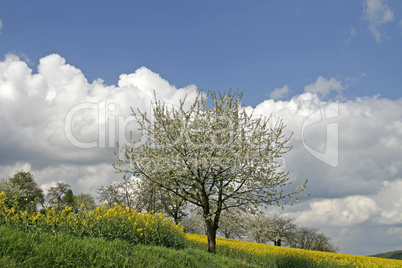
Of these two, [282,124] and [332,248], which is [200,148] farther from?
[332,248]

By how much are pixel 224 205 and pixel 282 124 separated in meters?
5.13

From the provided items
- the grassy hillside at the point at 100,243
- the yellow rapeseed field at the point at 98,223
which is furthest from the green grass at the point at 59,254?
the yellow rapeseed field at the point at 98,223

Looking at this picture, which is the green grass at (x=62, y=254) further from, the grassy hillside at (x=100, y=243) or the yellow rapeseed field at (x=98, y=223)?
the yellow rapeseed field at (x=98, y=223)

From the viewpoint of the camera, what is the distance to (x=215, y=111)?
50.8ft

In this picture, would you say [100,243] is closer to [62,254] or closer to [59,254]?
[59,254]

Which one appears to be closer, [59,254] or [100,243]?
[59,254]

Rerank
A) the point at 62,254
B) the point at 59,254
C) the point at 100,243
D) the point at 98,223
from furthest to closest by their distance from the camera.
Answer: the point at 98,223 → the point at 100,243 → the point at 59,254 → the point at 62,254

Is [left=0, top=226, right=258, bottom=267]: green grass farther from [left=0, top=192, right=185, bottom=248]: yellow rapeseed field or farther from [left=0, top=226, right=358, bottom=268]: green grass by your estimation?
[left=0, top=192, right=185, bottom=248]: yellow rapeseed field

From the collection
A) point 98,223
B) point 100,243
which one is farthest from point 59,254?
point 98,223

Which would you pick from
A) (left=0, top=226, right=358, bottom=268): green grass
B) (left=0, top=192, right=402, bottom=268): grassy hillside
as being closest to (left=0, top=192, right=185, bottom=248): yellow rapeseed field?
(left=0, top=192, right=402, bottom=268): grassy hillside

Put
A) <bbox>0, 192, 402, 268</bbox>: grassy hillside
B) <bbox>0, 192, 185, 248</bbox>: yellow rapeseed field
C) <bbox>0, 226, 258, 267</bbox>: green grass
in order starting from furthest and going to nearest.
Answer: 1. <bbox>0, 192, 185, 248</bbox>: yellow rapeseed field
2. <bbox>0, 192, 402, 268</bbox>: grassy hillside
3. <bbox>0, 226, 258, 267</bbox>: green grass

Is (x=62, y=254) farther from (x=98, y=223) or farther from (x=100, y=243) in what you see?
(x=98, y=223)

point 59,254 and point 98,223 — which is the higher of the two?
point 98,223

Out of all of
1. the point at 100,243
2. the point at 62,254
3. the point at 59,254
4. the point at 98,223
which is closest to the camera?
the point at 62,254
